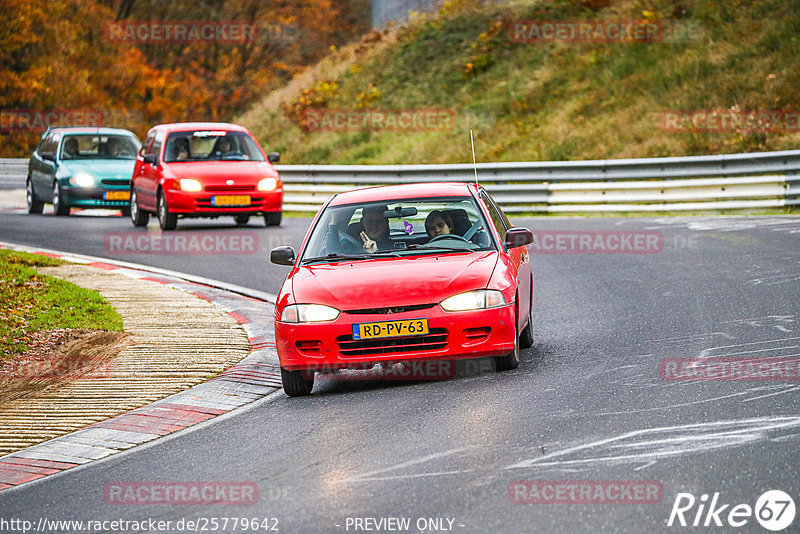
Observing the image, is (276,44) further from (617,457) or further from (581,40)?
(617,457)

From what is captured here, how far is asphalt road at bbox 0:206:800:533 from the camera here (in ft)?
18.5

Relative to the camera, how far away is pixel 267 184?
21219 mm

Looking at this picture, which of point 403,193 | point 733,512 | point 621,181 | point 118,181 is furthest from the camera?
point 118,181

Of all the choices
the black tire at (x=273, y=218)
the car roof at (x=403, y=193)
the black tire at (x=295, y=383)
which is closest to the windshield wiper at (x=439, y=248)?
the car roof at (x=403, y=193)

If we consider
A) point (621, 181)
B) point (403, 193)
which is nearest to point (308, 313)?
point (403, 193)

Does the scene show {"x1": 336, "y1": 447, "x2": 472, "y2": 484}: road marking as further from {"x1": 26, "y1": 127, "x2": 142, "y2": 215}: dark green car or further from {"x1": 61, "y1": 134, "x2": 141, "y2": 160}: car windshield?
{"x1": 61, "y1": 134, "x2": 141, "y2": 160}: car windshield

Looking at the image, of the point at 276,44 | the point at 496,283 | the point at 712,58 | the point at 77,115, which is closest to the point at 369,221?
the point at 496,283

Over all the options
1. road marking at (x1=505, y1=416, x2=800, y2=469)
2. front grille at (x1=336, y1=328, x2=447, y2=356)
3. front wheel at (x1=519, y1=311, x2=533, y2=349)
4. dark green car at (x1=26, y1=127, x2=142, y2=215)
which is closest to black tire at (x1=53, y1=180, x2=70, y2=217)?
dark green car at (x1=26, y1=127, x2=142, y2=215)

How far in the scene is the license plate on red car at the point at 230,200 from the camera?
68.6 feet

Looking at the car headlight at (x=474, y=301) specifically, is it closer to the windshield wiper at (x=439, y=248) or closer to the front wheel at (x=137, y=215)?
the windshield wiper at (x=439, y=248)

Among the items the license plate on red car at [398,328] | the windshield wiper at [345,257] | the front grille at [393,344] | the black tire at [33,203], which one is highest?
the windshield wiper at [345,257]

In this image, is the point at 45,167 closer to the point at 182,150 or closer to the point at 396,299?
the point at 182,150

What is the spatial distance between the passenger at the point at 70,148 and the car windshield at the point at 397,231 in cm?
1652

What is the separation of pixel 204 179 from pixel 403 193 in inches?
449
